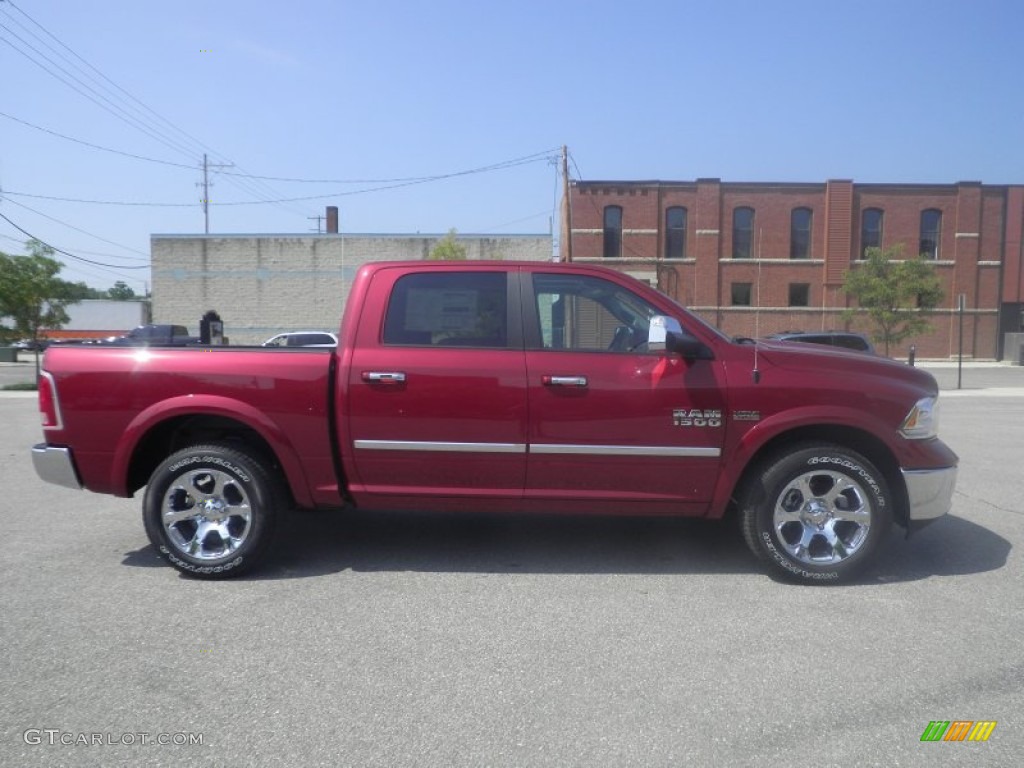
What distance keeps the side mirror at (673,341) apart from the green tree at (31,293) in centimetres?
2240

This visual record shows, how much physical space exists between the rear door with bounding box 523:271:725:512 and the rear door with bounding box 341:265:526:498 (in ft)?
0.47

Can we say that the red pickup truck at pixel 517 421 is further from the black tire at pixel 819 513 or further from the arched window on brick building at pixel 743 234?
the arched window on brick building at pixel 743 234

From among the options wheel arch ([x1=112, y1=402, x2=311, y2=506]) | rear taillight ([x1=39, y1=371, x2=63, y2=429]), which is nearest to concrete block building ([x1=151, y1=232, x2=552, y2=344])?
wheel arch ([x1=112, y1=402, x2=311, y2=506])

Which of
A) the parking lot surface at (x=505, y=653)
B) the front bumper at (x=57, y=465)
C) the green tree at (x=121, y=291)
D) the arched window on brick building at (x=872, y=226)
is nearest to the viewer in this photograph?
the parking lot surface at (x=505, y=653)

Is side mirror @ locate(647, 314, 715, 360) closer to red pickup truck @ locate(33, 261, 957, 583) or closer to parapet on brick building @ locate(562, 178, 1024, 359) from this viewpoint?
red pickup truck @ locate(33, 261, 957, 583)

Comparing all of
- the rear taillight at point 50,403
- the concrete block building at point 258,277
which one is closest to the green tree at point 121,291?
the concrete block building at point 258,277

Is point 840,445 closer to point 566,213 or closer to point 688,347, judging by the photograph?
point 688,347

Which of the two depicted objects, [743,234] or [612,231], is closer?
[612,231]

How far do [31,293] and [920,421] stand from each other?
2350 centimetres

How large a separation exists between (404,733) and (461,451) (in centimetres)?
191

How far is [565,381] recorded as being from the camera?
4.57 m

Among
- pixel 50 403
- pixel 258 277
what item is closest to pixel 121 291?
pixel 258 277

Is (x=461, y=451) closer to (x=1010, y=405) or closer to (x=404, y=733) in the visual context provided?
(x=404, y=733)

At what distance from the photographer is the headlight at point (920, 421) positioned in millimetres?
4641
